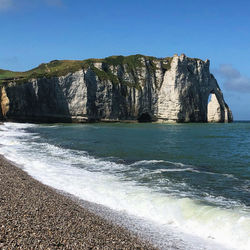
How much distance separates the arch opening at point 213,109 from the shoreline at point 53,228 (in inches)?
3875

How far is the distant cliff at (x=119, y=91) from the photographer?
7494 cm

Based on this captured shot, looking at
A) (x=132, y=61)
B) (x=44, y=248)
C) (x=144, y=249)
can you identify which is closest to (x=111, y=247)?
(x=144, y=249)

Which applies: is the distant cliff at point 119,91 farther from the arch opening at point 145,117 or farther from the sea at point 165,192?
the sea at point 165,192

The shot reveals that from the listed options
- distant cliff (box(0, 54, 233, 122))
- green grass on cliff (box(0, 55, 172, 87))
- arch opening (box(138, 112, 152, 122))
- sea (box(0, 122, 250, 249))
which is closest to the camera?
sea (box(0, 122, 250, 249))

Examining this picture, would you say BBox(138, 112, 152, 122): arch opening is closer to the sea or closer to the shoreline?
the sea

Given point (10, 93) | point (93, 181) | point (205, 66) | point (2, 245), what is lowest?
point (93, 181)

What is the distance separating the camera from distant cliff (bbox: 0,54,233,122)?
246 feet

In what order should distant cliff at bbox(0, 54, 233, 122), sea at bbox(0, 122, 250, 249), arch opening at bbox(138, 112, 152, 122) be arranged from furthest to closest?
arch opening at bbox(138, 112, 152, 122) → distant cliff at bbox(0, 54, 233, 122) → sea at bbox(0, 122, 250, 249)

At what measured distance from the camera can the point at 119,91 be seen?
87.2 meters

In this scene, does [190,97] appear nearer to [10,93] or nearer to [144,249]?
[10,93]

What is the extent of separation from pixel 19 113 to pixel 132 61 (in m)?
43.5

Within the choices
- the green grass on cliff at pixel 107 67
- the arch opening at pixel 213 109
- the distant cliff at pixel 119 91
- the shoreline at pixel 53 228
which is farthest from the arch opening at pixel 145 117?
the shoreline at pixel 53 228

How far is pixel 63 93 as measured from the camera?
259 feet

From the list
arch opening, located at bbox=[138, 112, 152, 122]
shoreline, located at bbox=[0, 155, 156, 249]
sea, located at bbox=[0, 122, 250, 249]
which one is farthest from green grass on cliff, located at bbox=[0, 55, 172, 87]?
shoreline, located at bbox=[0, 155, 156, 249]
